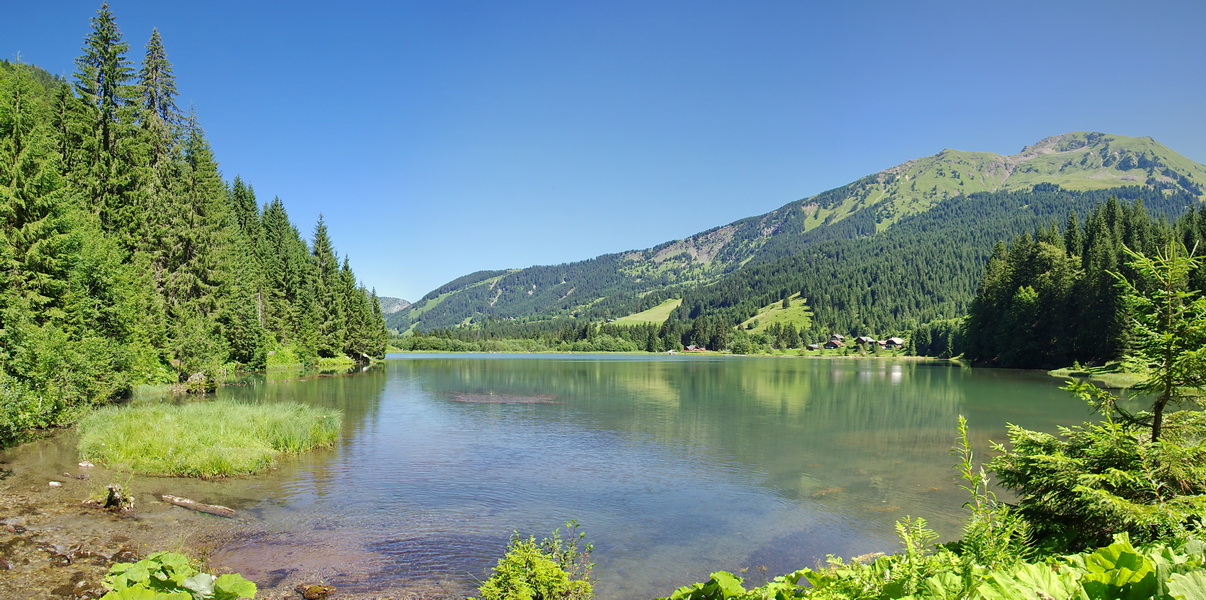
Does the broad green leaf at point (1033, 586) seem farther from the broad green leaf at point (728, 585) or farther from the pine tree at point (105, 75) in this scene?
the pine tree at point (105, 75)

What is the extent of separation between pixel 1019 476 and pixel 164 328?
48.2 metres

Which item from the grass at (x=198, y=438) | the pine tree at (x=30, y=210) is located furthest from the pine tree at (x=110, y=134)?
the grass at (x=198, y=438)

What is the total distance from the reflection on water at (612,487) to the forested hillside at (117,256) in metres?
8.08

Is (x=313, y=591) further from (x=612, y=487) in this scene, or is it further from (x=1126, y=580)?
(x=1126, y=580)

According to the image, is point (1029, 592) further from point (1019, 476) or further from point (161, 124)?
point (161, 124)

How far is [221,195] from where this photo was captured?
6097 cm

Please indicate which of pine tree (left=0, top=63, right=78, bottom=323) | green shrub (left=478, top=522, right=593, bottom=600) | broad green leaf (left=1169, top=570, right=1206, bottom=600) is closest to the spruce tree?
pine tree (left=0, top=63, right=78, bottom=323)

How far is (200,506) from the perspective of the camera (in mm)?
15953

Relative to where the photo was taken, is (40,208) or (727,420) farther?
(727,420)

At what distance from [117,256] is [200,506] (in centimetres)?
2379

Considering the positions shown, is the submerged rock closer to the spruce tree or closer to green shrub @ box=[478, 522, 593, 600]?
green shrub @ box=[478, 522, 593, 600]

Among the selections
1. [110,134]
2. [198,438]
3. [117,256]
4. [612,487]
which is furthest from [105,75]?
[612,487]

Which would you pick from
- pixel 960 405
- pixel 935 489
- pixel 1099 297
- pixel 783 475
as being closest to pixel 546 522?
pixel 783 475

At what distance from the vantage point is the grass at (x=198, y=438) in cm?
1980
